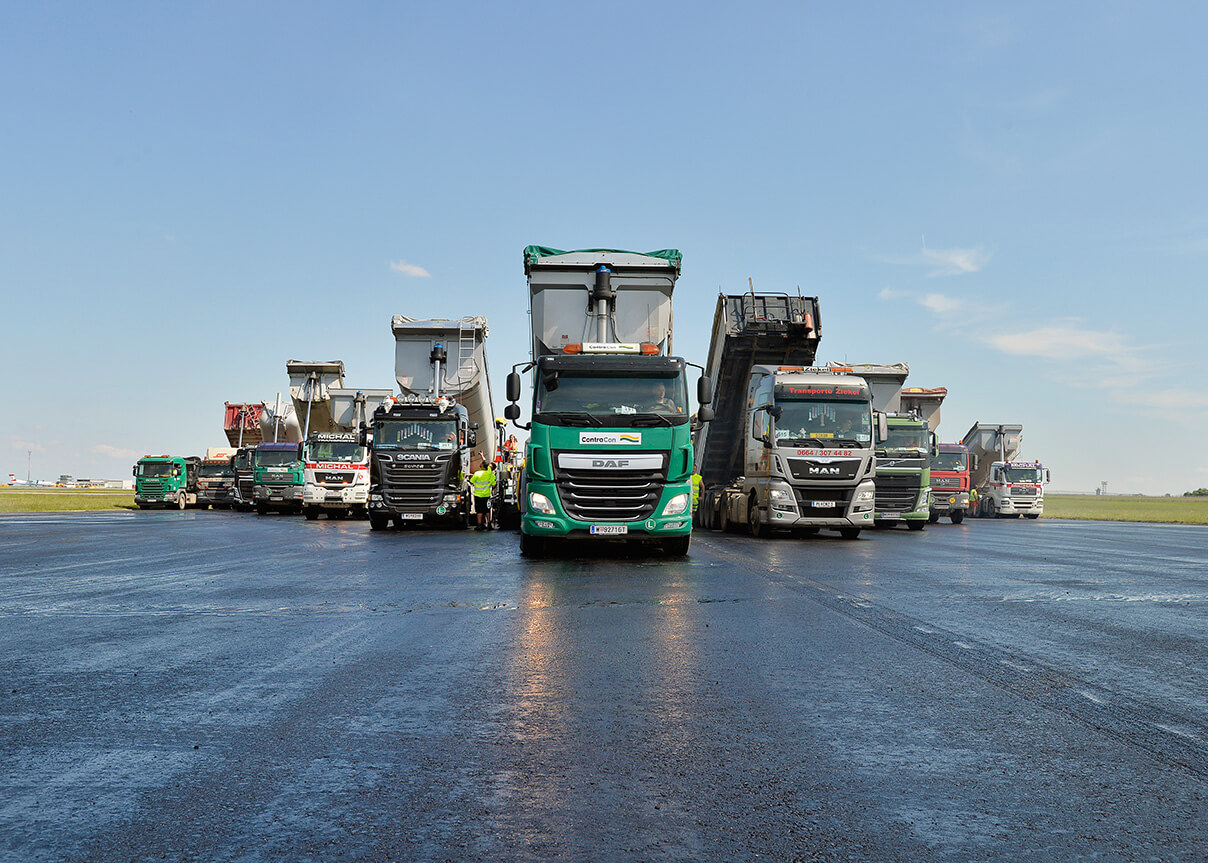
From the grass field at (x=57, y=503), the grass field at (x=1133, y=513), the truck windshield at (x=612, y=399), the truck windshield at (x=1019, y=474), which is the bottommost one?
the grass field at (x=57, y=503)

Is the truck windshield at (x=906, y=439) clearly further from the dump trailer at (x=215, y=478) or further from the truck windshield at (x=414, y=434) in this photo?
the dump trailer at (x=215, y=478)

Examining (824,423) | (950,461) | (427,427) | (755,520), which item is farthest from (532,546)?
(950,461)

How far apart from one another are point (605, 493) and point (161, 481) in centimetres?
3902

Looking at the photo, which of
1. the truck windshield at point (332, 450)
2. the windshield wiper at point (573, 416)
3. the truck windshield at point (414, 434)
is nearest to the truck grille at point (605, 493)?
the windshield wiper at point (573, 416)

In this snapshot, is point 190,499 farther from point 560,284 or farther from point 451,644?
point 451,644

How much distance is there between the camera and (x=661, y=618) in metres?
8.12

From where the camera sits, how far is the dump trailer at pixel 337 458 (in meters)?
31.0

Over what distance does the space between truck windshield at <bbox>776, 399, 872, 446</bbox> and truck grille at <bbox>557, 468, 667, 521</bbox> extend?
6.47 meters

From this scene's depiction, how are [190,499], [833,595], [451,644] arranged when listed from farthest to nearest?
[190,499] → [833,595] → [451,644]

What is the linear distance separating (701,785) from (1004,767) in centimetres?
124

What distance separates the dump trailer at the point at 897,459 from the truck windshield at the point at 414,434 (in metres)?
10.3

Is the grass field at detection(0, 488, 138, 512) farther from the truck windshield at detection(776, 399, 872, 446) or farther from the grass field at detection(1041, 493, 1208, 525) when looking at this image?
the grass field at detection(1041, 493, 1208, 525)

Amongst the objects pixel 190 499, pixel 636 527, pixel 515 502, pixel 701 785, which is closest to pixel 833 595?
pixel 636 527

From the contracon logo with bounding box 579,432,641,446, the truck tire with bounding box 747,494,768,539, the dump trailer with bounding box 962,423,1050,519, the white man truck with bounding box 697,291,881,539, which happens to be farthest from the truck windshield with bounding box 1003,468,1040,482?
the contracon logo with bounding box 579,432,641,446
